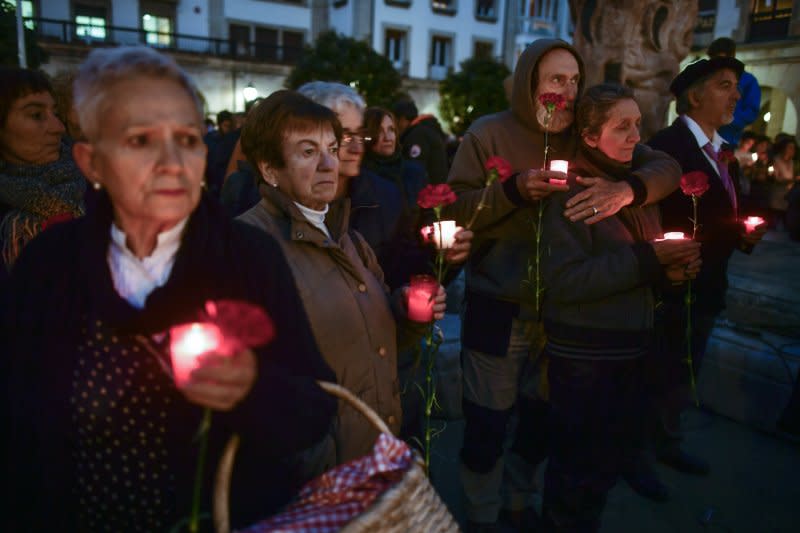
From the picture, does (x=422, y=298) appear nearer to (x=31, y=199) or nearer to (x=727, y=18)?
(x=31, y=199)

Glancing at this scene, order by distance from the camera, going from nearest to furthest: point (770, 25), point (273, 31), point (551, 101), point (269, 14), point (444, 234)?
point (444, 234) → point (551, 101) → point (770, 25) → point (269, 14) → point (273, 31)

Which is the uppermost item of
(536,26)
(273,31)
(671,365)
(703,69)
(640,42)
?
(536,26)

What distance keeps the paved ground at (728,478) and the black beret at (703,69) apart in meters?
2.23

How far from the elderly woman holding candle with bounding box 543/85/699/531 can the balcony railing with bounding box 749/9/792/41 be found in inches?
834

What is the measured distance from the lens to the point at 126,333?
1374 mm

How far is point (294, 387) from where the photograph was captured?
4.70ft

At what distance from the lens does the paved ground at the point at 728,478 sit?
11.2ft

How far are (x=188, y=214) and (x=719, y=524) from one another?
3.38 meters

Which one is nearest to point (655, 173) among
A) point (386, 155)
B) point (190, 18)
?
point (386, 155)

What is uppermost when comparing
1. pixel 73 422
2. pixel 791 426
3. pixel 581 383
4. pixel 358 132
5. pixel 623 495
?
pixel 358 132

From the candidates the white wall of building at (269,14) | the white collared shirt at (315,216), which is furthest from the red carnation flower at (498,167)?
the white wall of building at (269,14)

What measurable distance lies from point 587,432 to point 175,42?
3357 centimetres

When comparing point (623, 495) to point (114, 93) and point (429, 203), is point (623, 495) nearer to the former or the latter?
point (429, 203)

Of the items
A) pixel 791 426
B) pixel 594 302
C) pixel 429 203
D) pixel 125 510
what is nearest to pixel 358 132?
pixel 429 203
